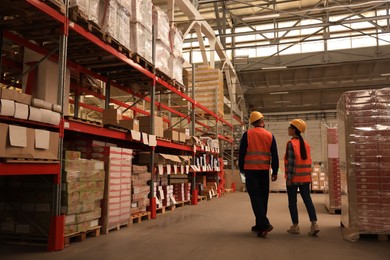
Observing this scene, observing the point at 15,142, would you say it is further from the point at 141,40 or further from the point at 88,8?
the point at 141,40

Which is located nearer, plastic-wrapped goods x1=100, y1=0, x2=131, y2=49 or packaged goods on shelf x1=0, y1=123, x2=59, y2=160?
packaged goods on shelf x1=0, y1=123, x2=59, y2=160

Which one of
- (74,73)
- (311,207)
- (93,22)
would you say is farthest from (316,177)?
(93,22)

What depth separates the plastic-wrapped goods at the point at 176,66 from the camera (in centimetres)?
798

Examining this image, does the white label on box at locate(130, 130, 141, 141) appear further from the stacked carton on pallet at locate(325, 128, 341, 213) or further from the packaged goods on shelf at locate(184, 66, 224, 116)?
the packaged goods on shelf at locate(184, 66, 224, 116)

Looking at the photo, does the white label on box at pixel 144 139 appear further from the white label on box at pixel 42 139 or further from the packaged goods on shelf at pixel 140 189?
the white label on box at pixel 42 139

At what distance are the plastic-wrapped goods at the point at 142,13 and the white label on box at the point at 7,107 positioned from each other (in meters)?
3.33

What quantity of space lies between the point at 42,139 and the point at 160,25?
4.29m

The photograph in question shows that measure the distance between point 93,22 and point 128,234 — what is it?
3213mm

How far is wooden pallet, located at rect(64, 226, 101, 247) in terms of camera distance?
4.40 meters

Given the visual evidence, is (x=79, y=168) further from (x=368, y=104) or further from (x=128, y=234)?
(x=368, y=104)

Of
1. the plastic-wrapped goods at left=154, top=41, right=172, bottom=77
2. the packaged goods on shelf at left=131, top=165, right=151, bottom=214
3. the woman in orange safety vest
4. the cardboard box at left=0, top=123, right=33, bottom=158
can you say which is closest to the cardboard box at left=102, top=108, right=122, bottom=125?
the packaged goods on shelf at left=131, top=165, right=151, bottom=214

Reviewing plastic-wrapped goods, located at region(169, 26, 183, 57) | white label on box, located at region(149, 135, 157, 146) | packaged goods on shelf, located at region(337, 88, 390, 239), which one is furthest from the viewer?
plastic-wrapped goods, located at region(169, 26, 183, 57)

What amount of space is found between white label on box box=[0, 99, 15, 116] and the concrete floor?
5.18 ft

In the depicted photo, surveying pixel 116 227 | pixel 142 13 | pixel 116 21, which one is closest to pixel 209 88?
pixel 142 13
